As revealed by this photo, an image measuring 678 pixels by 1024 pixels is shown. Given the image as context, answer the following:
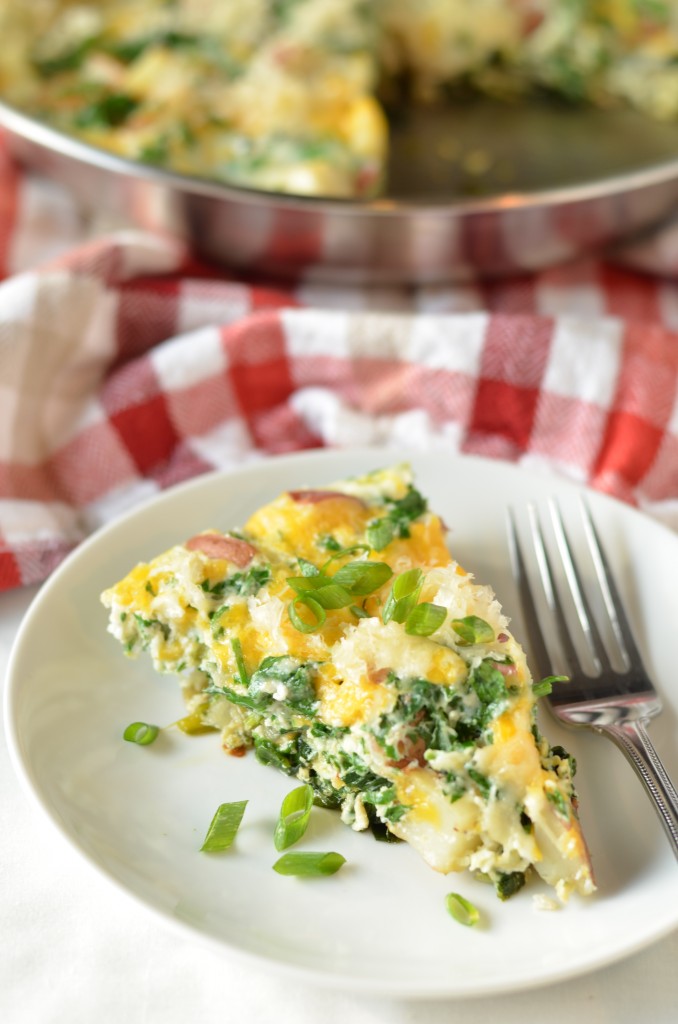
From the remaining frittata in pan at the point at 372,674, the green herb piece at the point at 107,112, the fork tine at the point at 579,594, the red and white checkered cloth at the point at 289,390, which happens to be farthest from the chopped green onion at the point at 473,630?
the green herb piece at the point at 107,112

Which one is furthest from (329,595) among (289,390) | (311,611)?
(289,390)

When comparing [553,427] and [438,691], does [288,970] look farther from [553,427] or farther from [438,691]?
[553,427]

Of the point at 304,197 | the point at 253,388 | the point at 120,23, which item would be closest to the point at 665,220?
the point at 304,197

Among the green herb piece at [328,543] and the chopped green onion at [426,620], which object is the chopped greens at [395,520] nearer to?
the green herb piece at [328,543]

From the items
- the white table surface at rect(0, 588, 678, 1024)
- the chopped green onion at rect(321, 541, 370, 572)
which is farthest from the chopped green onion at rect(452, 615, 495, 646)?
the white table surface at rect(0, 588, 678, 1024)

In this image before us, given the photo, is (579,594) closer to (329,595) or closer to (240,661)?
(329,595)

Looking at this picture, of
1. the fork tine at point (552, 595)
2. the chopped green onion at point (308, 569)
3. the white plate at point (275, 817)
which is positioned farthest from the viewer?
the fork tine at point (552, 595)
